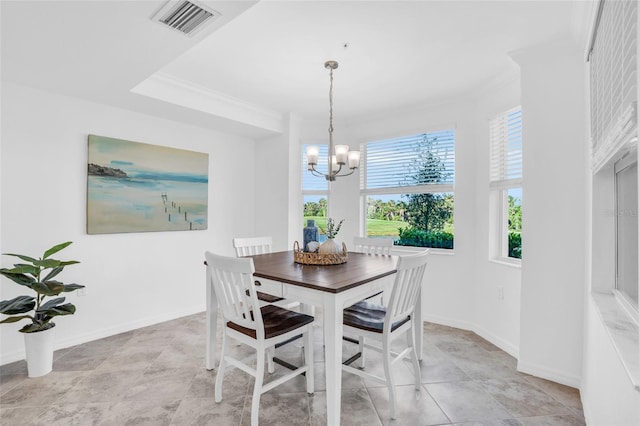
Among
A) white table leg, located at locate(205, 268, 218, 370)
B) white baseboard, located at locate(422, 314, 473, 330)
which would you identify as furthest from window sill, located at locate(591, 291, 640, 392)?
white table leg, located at locate(205, 268, 218, 370)

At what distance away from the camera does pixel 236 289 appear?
1.91 m

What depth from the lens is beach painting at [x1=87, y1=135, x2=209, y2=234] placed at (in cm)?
311

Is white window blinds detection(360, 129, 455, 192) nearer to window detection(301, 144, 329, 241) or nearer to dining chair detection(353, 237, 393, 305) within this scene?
window detection(301, 144, 329, 241)

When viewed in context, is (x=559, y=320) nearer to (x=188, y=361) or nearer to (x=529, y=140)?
(x=529, y=140)

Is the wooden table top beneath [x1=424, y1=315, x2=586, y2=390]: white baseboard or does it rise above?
above

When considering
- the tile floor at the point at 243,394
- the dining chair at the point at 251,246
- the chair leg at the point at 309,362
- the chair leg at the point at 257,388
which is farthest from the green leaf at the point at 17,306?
the chair leg at the point at 309,362

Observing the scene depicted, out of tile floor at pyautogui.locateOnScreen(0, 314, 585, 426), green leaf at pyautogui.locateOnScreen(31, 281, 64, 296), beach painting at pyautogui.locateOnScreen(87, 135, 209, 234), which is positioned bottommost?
tile floor at pyautogui.locateOnScreen(0, 314, 585, 426)

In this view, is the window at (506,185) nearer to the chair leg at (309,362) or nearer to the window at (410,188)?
the window at (410,188)

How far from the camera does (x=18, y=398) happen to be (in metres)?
2.12

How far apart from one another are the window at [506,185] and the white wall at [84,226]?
10.8 ft

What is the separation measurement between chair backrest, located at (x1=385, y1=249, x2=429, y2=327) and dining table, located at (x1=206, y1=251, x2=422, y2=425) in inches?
6.5

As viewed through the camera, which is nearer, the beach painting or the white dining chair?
the white dining chair

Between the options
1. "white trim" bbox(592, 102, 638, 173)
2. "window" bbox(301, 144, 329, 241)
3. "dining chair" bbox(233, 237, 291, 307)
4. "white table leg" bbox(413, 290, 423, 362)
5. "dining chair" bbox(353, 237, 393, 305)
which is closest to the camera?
"white trim" bbox(592, 102, 638, 173)

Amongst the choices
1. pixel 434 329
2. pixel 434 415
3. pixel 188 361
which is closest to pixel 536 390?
pixel 434 415
